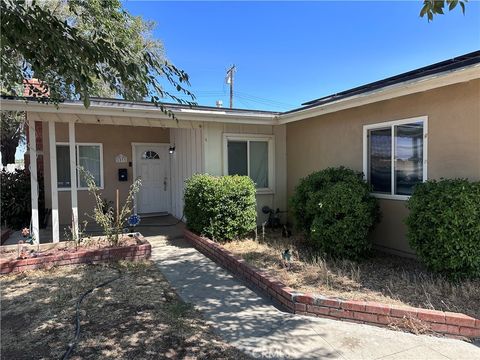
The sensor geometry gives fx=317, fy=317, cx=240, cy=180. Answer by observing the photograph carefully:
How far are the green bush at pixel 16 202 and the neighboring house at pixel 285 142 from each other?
0.53 m

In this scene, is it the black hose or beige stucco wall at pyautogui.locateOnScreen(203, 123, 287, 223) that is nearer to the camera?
the black hose

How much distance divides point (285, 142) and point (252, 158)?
3.44ft

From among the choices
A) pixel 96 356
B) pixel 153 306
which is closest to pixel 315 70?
pixel 153 306

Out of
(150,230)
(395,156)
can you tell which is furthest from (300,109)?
Answer: (150,230)

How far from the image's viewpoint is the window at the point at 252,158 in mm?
8141

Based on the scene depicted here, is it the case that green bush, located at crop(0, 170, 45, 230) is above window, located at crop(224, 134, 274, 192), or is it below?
below

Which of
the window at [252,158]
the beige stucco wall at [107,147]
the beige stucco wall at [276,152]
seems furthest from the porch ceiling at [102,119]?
the beige stucco wall at [107,147]

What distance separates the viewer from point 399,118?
5.50 metres

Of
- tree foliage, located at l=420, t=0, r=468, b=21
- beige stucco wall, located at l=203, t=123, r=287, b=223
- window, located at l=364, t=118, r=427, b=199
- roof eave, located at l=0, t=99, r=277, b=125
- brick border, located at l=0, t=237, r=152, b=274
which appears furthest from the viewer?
beige stucco wall, located at l=203, t=123, r=287, b=223

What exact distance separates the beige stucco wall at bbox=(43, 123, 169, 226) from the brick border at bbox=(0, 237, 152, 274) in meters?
3.91

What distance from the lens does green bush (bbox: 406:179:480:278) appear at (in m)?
3.91

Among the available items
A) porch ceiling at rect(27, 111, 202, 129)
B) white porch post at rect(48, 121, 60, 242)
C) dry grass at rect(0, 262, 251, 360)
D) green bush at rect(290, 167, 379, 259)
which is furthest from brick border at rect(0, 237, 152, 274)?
green bush at rect(290, 167, 379, 259)

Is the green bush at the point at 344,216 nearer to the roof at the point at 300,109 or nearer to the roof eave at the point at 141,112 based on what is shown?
the roof at the point at 300,109

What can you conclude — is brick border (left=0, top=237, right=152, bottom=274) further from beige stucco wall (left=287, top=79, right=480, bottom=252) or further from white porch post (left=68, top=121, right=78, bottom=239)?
beige stucco wall (left=287, top=79, right=480, bottom=252)
